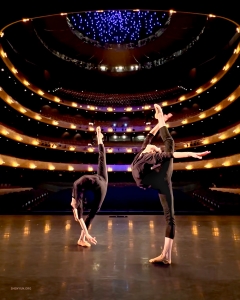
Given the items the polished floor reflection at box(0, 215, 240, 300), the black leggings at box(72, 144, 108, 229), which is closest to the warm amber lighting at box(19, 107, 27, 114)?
the polished floor reflection at box(0, 215, 240, 300)

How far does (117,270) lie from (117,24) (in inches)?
1579

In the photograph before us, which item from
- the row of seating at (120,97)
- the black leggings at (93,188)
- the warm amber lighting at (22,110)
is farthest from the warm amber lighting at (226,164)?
the black leggings at (93,188)

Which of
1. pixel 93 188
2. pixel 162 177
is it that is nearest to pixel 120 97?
pixel 93 188

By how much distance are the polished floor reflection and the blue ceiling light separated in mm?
35724

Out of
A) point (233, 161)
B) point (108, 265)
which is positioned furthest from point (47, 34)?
point (108, 265)

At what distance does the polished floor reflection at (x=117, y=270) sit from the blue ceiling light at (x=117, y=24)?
35.7 m

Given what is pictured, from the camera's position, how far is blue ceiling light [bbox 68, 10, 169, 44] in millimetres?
37031

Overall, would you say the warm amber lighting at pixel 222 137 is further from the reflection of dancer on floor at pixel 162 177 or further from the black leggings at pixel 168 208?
the black leggings at pixel 168 208

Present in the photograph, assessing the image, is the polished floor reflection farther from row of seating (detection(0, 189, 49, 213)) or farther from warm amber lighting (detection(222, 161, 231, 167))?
warm amber lighting (detection(222, 161, 231, 167))

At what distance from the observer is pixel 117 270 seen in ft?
14.9

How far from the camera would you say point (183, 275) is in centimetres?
425

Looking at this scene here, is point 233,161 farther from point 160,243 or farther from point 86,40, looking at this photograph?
point 86,40

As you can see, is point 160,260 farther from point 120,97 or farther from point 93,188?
point 120,97

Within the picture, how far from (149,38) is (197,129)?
15.3m
